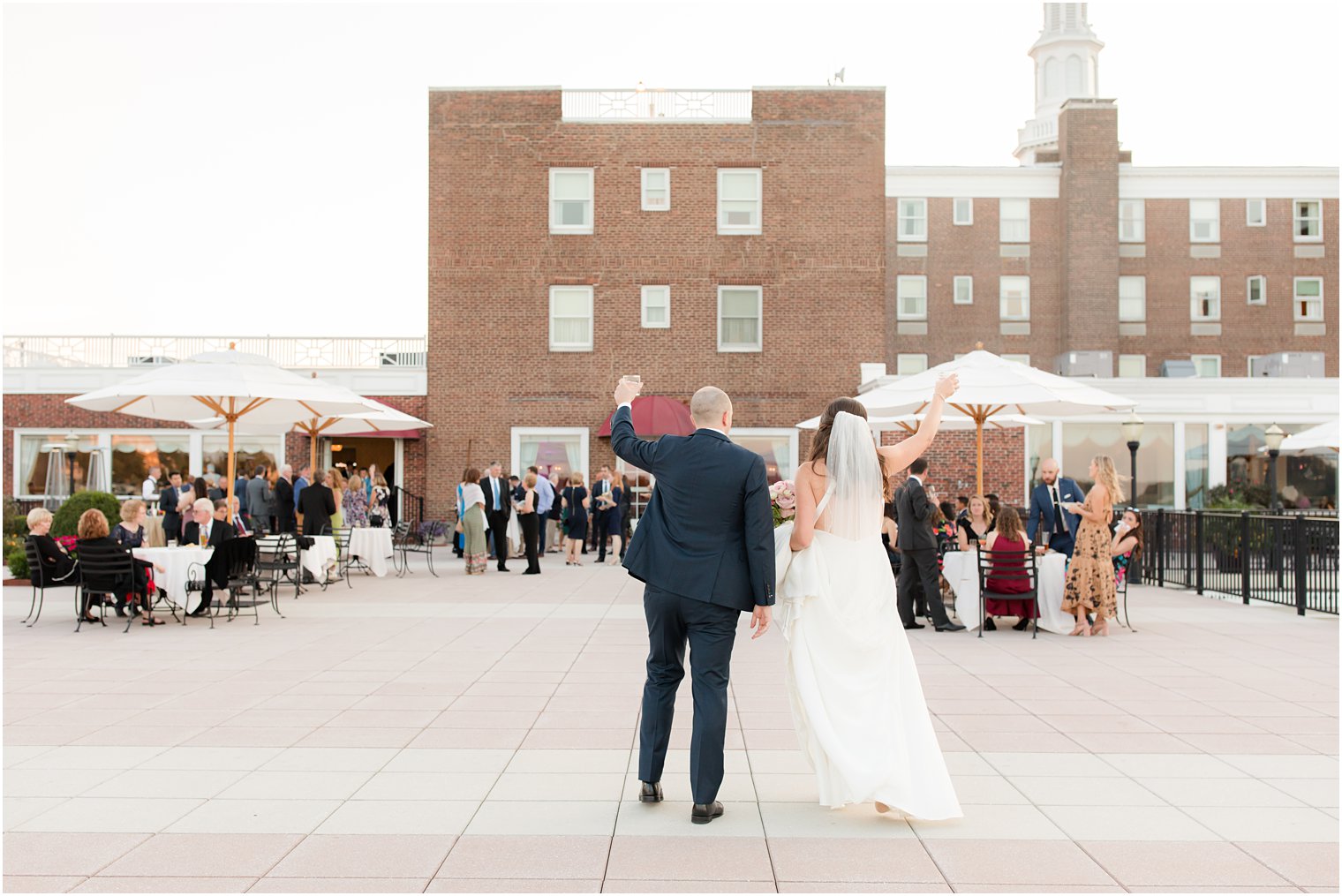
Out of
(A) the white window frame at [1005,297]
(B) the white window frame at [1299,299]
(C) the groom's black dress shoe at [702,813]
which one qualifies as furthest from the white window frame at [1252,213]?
(C) the groom's black dress shoe at [702,813]

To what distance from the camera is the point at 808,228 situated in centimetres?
2809

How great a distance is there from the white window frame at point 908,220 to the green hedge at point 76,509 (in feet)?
112

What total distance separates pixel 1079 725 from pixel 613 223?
22.6 metres

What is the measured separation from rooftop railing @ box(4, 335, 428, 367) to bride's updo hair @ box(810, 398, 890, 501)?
23858 mm

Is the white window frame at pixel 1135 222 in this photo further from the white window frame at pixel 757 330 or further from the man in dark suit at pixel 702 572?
the man in dark suit at pixel 702 572

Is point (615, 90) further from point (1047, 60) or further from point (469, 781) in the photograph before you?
point (1047, 60)

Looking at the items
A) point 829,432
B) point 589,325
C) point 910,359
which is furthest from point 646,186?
point 829,432

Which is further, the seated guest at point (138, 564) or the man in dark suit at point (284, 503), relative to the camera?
the man in dark suit at point (284, 503)

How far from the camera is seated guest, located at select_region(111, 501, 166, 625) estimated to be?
12086 mm

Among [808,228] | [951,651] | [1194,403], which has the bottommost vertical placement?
[951,651]

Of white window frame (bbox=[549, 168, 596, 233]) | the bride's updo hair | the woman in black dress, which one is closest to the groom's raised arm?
the bride's updo hair

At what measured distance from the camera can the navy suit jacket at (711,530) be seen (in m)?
5.08

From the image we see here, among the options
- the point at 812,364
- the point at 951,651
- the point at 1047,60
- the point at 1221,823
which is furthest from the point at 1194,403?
the point at 1047,60

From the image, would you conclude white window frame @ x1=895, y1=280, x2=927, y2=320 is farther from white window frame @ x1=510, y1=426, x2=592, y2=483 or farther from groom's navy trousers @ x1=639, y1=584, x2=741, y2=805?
groom's navy trousers @ x1=639, y1=584, x2=741, y2=805
